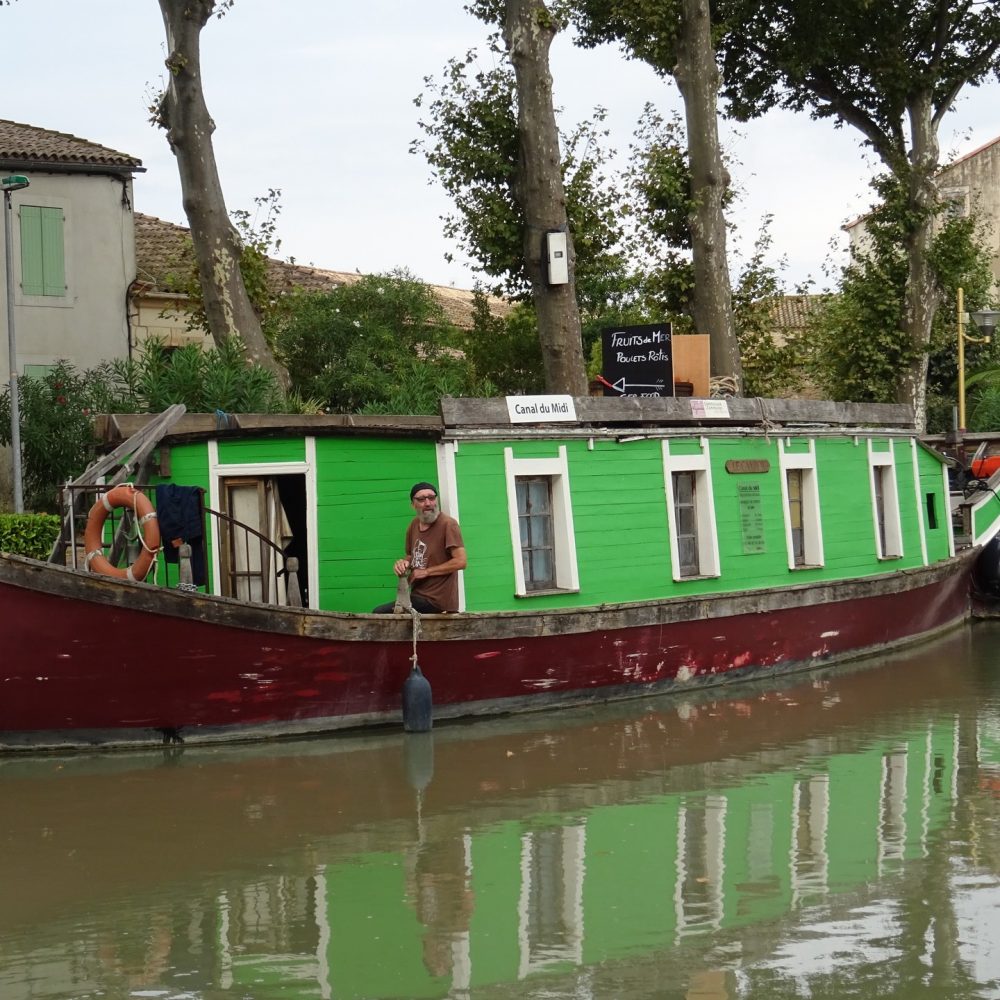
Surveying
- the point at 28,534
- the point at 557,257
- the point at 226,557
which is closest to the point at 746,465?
the point at 557,257

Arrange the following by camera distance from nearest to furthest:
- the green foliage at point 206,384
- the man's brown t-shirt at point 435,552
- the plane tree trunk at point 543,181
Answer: the man's brown t-shirt at point 435,552 < the green foliage at point 206,384 < the plane tree trunk at point 543,181

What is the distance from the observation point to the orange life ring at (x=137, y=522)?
11.3 meters

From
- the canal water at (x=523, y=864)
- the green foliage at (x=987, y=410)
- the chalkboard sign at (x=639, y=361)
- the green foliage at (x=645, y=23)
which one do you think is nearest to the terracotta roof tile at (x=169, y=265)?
the green foliage at (x=645, y=23)

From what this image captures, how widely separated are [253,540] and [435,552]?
4.98ft

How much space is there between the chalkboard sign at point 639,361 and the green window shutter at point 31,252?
1312 centimetres

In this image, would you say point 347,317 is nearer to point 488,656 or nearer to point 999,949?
point 488,656

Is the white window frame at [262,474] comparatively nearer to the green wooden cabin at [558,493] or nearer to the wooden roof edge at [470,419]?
the green wooden cabin at [558,493]

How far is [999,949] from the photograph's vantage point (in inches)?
258

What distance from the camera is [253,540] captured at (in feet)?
41.5

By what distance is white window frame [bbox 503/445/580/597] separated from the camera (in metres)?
13.2

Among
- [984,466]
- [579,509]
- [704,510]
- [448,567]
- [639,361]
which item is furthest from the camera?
[984,466]

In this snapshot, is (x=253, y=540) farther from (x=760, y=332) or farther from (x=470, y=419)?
(x=760, y=332)

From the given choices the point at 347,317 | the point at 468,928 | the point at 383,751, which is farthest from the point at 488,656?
the point at 347,317

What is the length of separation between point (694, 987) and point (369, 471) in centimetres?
702
